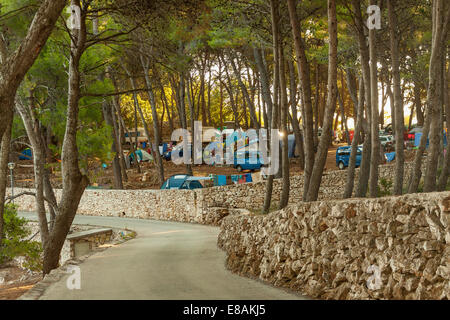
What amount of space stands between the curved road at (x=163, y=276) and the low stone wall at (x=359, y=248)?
495 mm

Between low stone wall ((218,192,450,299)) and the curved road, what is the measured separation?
495 millimetres

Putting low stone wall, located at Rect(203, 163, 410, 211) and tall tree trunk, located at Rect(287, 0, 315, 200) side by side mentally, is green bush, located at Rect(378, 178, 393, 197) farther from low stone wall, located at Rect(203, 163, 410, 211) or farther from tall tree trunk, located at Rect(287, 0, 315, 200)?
tall tree trunk, located at Rect(287, 0, 315, 200)

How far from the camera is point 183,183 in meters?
26.7

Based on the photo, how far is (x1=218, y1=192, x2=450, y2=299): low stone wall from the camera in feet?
17.2

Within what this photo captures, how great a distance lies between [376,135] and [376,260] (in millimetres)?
8862


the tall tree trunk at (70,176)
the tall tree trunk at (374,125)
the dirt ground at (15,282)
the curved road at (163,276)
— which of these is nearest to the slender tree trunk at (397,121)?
the tall tree trunk at (374,125)

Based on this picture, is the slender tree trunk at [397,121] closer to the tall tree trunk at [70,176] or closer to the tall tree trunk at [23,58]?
the tall tree trunk at [70,176]

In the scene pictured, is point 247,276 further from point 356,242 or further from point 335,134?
point 335,134

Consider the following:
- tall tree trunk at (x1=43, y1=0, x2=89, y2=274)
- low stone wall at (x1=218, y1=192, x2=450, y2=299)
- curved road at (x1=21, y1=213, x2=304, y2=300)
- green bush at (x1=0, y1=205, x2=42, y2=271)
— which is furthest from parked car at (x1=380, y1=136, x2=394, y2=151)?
low stone wall at (x1=218, y1=192, x2=450, y2=299)

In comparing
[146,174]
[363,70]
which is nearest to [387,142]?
[146,174]

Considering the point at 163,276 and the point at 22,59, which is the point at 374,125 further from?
the point at 22,59

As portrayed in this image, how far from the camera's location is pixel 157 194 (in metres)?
24.8

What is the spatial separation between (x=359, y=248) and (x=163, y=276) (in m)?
4.09
